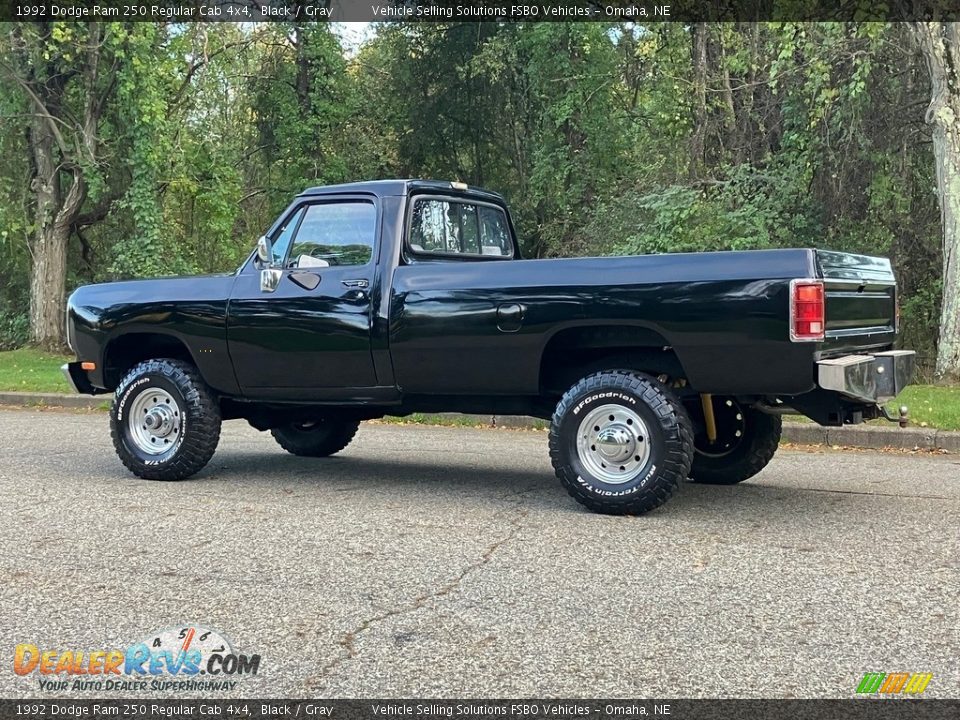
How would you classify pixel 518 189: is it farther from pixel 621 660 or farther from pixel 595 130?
pixel 621 660

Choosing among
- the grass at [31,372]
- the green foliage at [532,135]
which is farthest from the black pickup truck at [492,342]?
the green foliage at [532,135]

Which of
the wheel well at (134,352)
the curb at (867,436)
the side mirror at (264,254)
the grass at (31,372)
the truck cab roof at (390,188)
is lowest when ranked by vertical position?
the grass at (31,372)

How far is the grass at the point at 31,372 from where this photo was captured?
613 inches

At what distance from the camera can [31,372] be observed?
1827cm

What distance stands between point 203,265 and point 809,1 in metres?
17.4

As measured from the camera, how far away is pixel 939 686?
A: 368 centimetres

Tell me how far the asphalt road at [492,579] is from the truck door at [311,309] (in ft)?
2.51

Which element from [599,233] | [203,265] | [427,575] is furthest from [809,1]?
[203,265]

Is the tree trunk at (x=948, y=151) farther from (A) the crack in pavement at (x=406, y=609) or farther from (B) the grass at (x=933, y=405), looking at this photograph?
(A) the crack in pavement at (x=406, y=609)

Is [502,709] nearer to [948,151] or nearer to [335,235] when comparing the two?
[335,235]

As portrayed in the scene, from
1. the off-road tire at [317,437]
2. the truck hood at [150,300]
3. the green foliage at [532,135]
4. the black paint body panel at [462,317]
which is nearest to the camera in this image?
the black paint body panel at [462,317]

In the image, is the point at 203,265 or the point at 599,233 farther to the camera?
the point at 203,265

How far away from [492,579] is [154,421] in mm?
3805

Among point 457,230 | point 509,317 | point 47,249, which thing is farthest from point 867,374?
point 47,249
